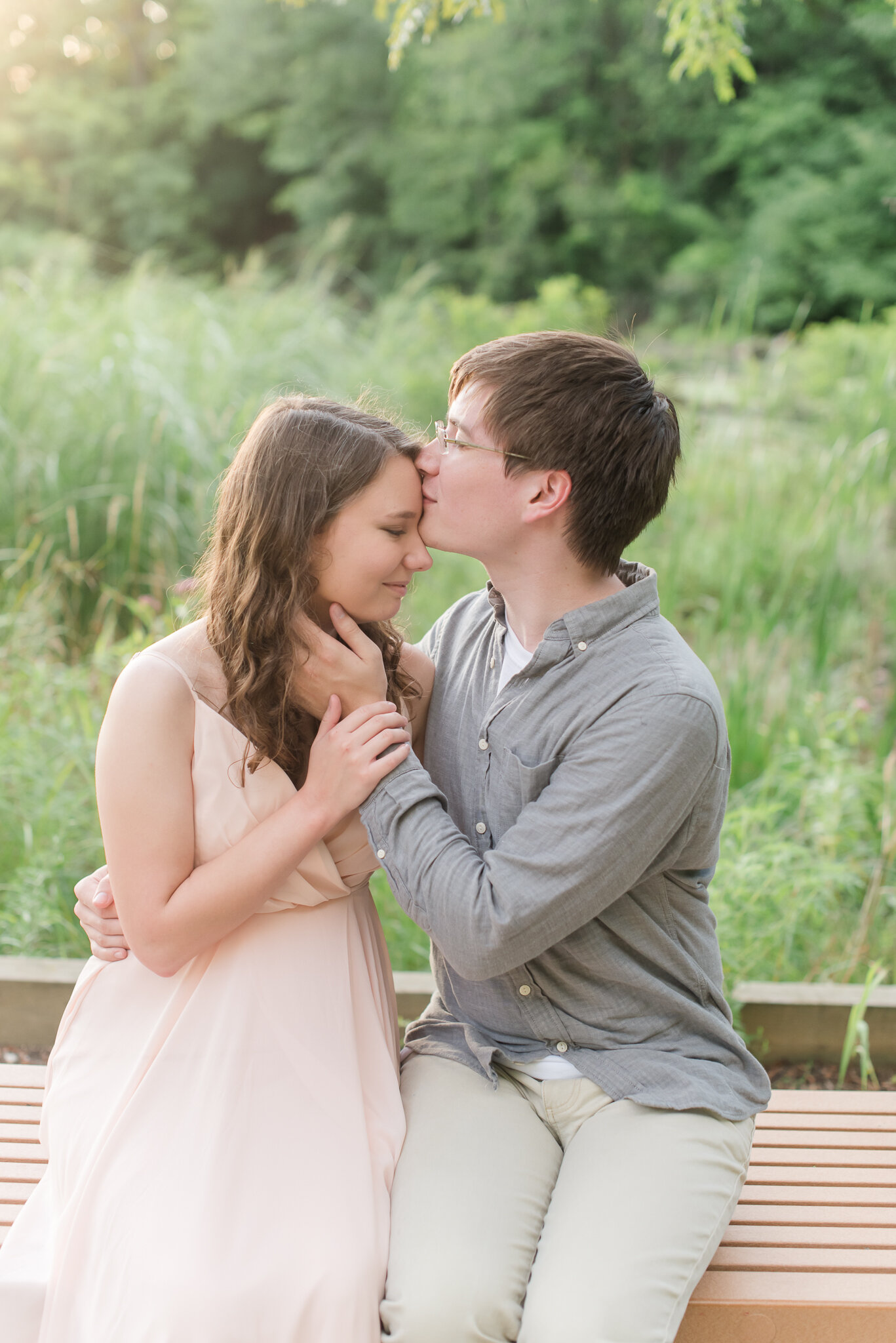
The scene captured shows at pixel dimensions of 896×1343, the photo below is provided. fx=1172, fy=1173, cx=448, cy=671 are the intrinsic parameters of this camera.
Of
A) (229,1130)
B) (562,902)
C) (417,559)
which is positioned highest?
(417,559)

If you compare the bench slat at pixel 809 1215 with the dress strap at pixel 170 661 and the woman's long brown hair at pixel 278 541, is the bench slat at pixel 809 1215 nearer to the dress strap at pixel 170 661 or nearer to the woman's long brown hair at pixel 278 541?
the woman's long brown hair at pixel 278 541

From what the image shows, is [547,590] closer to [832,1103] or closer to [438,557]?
[832,1103]

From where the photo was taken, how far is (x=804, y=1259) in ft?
6.22

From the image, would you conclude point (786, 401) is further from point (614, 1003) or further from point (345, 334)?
point (614, 1003)

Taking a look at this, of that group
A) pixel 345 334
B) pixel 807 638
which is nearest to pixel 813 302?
pixel 345 334

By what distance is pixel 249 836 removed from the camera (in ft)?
6.26

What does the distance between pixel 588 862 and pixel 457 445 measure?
78cm

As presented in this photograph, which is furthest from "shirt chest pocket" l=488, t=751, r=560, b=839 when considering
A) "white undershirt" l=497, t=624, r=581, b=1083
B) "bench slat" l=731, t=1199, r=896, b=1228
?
"bench slat" l=731, t=1199, r=896, b=1228

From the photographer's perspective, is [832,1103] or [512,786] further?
[832,1103]

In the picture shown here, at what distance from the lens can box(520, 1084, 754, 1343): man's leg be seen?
1649 mm

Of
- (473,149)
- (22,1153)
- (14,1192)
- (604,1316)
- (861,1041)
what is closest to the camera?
(604,1316)

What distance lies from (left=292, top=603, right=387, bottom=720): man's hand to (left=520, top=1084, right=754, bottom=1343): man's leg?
800 millimetres

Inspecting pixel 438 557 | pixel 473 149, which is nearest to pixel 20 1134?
pixel 438 557

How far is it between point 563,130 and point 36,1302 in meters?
19.1
